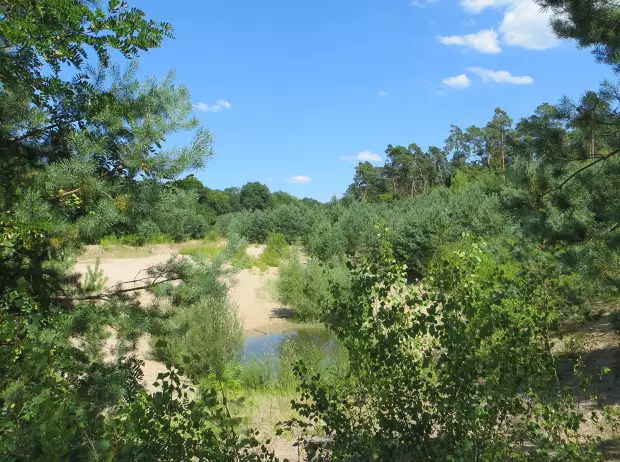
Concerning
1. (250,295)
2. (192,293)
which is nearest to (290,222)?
(250,295)

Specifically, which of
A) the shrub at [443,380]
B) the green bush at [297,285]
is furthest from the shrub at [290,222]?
the shrub at [443,380]

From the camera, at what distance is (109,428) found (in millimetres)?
2342

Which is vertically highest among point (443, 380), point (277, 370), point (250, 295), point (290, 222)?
point (290, 222)

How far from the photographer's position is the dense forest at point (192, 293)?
2.13m

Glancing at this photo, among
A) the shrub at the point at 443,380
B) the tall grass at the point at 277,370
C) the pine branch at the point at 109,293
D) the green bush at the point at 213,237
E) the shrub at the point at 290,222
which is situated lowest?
the tall grass at the point at 277,370

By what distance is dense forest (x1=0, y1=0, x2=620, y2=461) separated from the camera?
2.13 m

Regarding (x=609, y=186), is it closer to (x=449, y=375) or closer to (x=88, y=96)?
(x=449, y=375)

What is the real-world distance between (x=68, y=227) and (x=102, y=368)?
3.14 ft

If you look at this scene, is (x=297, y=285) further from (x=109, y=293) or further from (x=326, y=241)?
(x=109, y=293)

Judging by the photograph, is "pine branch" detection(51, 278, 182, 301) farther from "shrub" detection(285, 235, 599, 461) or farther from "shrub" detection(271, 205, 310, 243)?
"shrub" detection(271, 205, 310, 243)

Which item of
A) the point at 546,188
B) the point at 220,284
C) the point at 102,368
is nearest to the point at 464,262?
the point at 220,284

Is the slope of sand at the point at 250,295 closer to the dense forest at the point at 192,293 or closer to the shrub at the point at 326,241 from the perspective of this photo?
the shrub at the point at 326,241

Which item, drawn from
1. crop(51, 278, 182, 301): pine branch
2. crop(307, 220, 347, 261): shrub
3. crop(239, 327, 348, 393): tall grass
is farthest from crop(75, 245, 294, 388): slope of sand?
crop(51, 278, 182, 301): pine branch

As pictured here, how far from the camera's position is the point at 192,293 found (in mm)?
3795
